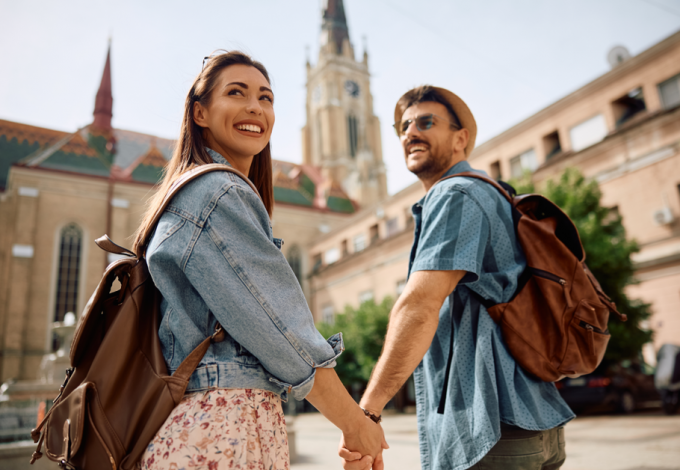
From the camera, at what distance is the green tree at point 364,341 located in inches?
758

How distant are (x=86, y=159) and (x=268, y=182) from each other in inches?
1445

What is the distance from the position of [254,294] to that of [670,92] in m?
19.2

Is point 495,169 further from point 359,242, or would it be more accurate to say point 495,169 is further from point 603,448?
point 603,448

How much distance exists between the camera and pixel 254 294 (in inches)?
50.3

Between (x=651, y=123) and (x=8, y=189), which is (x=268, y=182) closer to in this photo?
(x=651, y=123)

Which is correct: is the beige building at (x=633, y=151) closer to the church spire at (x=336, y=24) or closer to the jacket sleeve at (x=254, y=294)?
the jacket sleeve at (x=254, y=294)

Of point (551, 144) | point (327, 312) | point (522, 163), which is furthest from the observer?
point (327, 312)

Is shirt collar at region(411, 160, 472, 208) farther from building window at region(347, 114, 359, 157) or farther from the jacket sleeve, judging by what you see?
building window at region(347, 114, 359, 157)

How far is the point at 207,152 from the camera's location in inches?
63.6

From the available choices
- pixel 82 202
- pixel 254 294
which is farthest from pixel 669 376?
pixel 82 202

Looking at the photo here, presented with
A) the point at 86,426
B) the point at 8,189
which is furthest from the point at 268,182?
the point at 8,189

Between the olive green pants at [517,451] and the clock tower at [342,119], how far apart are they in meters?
40.8

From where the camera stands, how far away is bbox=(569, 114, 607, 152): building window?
18094 millimetres

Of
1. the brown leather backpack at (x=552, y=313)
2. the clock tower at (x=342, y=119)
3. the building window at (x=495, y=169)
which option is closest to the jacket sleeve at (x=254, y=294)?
the brown leather backpack at (x=552, y=313)
